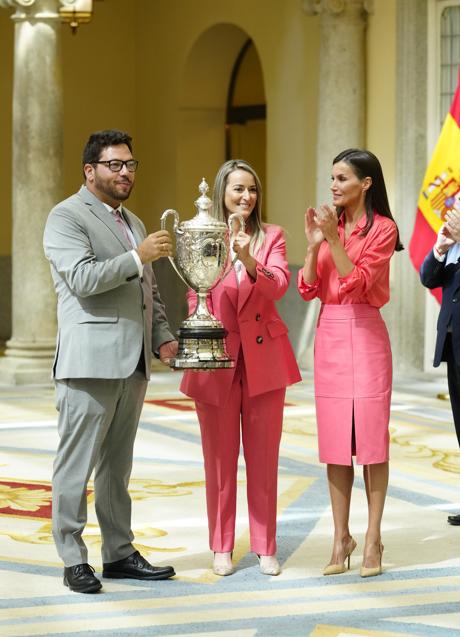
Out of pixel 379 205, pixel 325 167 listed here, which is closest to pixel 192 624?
pixel 379 205

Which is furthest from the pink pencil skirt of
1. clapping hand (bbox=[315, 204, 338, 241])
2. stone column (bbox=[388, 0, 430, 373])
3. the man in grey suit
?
stone column (bbox=[388, 0, 430, 373])

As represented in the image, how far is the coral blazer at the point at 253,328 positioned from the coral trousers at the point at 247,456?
8 cm

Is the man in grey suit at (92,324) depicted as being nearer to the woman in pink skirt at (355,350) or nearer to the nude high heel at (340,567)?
the woman in pink skirt at (355,350)

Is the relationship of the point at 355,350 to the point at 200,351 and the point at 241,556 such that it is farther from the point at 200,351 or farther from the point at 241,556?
the point at 241,556

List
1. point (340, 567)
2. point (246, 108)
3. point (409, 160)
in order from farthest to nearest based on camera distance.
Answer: point (246, 108)
point (409, 160)
point (340, 567)

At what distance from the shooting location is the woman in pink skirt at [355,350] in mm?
5535

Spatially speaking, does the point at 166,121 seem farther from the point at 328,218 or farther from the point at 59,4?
the point at 328,218

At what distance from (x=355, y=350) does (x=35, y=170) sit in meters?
7.31

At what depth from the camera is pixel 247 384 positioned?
18.2ft

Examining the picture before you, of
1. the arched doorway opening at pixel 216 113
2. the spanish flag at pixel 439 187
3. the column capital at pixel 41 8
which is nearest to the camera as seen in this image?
the spanish flag at pixel 439 187

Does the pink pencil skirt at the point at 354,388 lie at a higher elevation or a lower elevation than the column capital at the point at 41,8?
lower

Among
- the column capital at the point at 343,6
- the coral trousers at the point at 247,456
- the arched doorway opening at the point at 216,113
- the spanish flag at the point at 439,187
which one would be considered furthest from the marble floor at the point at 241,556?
the arched doorway opening at the point at 216,113

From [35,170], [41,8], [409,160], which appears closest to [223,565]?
[35,170]

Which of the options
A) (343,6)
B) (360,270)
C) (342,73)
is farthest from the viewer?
(342,73)
